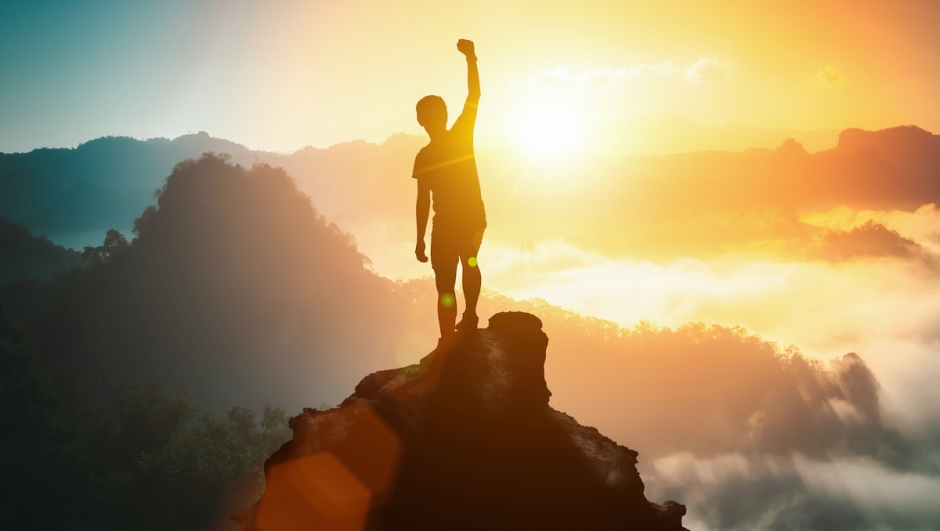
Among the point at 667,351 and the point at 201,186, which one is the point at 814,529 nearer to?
the point at 667,351

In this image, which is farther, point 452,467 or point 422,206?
point 422,206

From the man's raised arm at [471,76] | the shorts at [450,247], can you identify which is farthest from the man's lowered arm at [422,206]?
the man's raised arm at [471,76]

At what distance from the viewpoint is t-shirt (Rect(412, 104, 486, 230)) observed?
843cm

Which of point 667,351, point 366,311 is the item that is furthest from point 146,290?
point 667,351

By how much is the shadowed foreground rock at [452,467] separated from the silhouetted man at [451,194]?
4.20ft

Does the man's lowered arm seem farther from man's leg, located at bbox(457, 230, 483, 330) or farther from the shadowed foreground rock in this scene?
the shadowed foreground rock

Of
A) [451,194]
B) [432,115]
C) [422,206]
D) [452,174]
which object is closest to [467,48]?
[432,115]

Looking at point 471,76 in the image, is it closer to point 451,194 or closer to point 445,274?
point 451,194

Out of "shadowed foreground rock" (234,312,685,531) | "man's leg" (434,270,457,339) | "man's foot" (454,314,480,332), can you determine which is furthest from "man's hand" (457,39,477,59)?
"shadowed foreground rock" (234,312,685,531)

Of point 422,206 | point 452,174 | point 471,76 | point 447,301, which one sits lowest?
point 447,301

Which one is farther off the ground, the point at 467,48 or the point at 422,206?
the point at 467,48

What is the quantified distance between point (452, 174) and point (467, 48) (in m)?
1.90

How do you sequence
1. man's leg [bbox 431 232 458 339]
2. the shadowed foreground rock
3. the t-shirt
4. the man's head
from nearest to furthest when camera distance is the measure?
the shadowed foreground rock < the man's head < the t-shirt < man's leg [bbox 431 232 458 339]

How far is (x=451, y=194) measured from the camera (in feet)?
27.8
